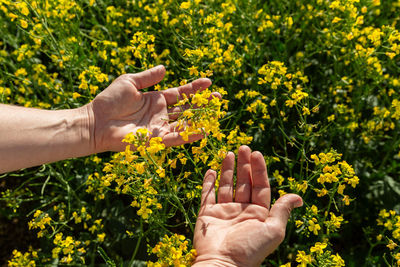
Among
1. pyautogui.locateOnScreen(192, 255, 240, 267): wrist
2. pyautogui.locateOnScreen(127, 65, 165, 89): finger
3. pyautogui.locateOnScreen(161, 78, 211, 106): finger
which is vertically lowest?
pyautogui.locateOnScreen(192, 255, 240, 267): wrist

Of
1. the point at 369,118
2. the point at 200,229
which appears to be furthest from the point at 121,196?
the point at 369,118

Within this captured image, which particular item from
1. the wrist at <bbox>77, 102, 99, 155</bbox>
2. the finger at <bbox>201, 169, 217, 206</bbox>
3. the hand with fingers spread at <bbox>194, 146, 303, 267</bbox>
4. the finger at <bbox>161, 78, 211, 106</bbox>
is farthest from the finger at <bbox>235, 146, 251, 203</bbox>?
the wrist at <bbox>77, 102, 99, 155</bbox>

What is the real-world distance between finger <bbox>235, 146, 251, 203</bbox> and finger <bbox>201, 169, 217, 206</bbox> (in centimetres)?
14

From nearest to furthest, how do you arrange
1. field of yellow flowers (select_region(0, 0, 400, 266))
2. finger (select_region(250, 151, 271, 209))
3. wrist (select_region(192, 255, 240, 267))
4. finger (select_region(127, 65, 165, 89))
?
wrist (select_region(192, 255, 240, 267))
finger (select_region(250, 151, 271, 209))
finger (select_region(127, 65, 165, 89))
field of yellow flowers (select_region(0, 0, 400, 266))

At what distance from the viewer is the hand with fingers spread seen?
5.95ft

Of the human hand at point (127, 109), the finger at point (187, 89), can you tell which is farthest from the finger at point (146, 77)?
the finger at point (187, 89)

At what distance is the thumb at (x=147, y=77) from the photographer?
7.82ft

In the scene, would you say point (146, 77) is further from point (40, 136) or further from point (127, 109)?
point (40, 136)

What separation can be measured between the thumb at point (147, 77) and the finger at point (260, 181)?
0.86 meters

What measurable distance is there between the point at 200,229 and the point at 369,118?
79.1 inches

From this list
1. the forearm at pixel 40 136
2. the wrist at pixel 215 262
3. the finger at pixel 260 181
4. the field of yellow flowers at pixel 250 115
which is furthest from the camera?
the field of yellow flowers at pixel 250 115

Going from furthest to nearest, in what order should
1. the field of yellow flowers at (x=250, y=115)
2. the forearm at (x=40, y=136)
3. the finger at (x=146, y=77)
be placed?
the field of yellow flowers at (x=250, y=115), the finger at (x=146, y=77), the forearm at (x=40, y=136)

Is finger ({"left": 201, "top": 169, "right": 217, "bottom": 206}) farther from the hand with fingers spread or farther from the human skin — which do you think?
the human skin

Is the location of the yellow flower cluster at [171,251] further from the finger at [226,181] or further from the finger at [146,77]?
the finger at [146,77]
